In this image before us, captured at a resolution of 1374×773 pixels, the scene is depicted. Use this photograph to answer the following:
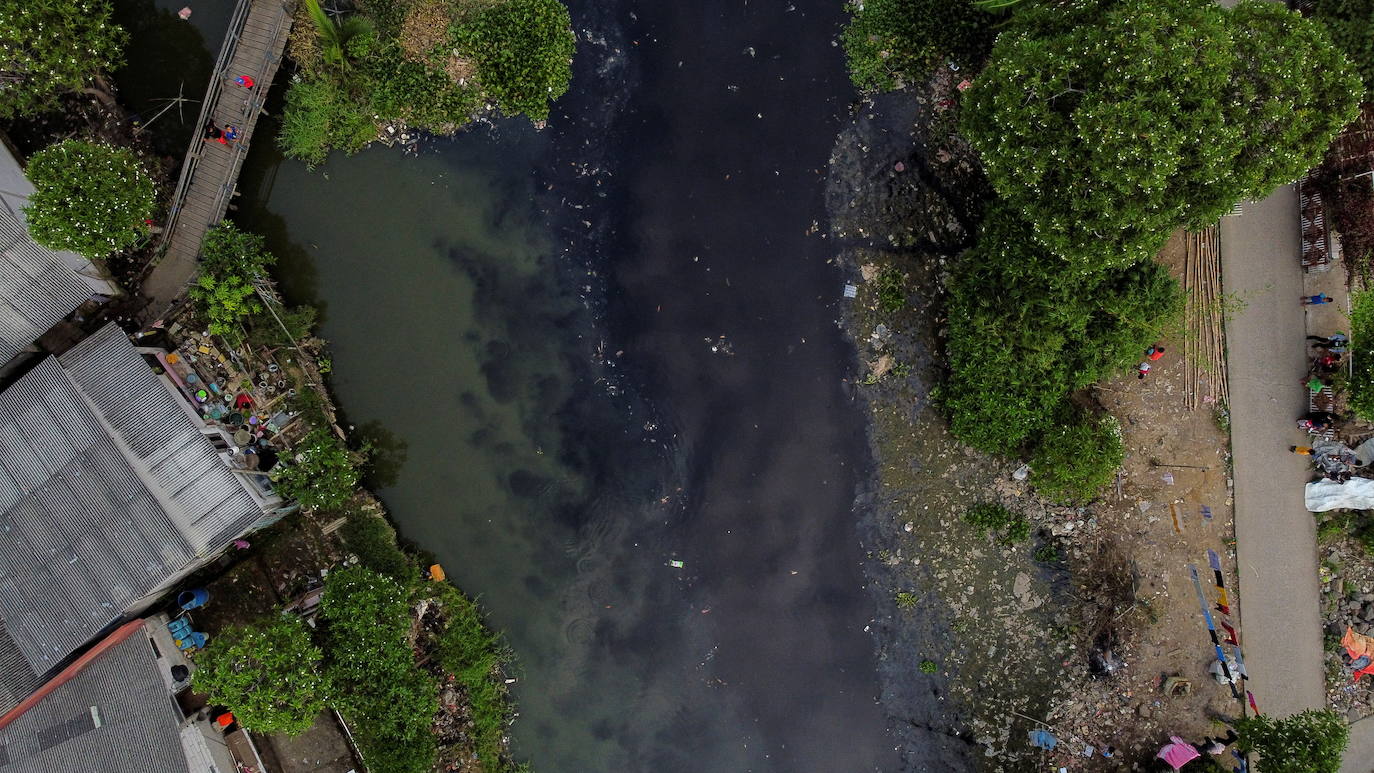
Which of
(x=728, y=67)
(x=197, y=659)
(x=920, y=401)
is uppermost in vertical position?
(x=728, y=67)

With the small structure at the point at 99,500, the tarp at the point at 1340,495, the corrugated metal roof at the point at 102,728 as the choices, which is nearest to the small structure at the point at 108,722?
the corrugated metal roof at the point at 102,728

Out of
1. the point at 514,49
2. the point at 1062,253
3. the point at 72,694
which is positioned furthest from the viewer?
the point at 514,49

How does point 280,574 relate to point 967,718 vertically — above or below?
above

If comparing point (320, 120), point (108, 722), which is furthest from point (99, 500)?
point (320, 120)

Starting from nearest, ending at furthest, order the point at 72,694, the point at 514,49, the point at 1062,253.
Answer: the point at 1062,253 → the point at 72,694 → the point at 514,49

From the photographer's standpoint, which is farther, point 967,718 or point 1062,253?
point 967,718

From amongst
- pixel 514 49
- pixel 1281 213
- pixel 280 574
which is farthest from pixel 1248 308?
pixel 280 574

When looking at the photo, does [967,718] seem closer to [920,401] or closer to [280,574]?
[920,401]

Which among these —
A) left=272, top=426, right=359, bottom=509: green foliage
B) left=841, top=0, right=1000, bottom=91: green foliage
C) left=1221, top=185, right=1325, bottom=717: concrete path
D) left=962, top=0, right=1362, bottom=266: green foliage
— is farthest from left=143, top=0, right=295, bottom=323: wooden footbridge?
left=1221, top=185, right=1325, bottom=717: concrete path
